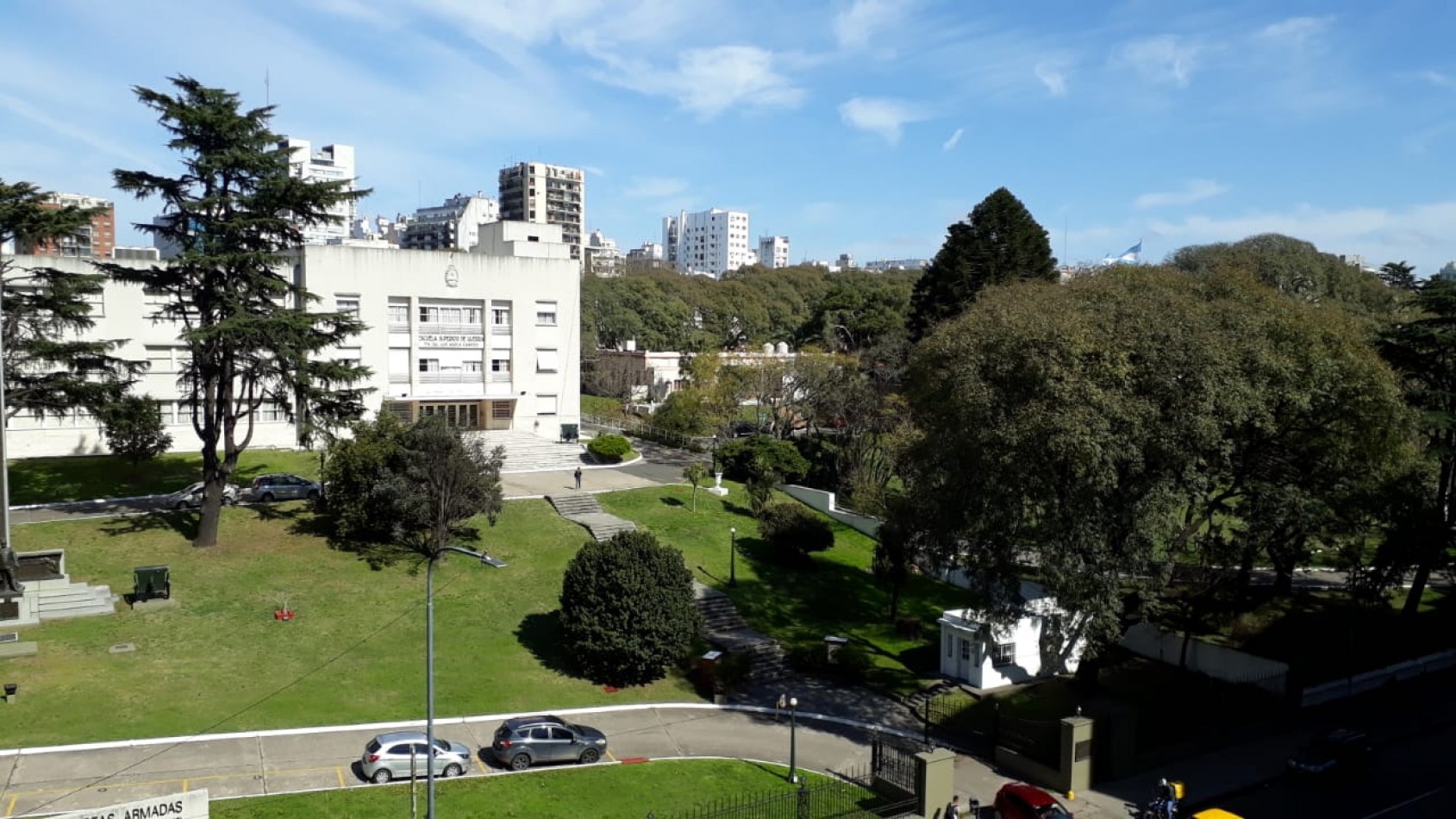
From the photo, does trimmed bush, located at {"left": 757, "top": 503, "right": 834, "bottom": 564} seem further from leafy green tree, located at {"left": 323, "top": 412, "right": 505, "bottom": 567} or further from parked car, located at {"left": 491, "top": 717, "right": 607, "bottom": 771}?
parked car, located at {"left": 491, "top": 717, "right": 607, "bottom": 771}

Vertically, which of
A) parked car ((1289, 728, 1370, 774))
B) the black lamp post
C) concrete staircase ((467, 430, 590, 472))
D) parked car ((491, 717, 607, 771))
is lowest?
parked car ((1289, 728, 1370, 774))

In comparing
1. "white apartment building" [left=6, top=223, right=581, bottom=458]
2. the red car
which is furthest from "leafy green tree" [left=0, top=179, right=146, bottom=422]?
the red car

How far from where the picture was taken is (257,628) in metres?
29.3

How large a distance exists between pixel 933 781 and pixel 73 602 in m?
26.1

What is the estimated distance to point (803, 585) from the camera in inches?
1539

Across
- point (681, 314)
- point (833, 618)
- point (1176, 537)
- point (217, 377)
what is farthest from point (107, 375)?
point (681, 314)

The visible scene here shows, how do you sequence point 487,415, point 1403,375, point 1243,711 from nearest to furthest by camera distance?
1. point 1243,711
2. point 1403,375
3. point 487,415

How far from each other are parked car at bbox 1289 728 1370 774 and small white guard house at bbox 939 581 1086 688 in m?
6.97

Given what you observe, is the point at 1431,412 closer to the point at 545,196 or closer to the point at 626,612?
the point at 626,612

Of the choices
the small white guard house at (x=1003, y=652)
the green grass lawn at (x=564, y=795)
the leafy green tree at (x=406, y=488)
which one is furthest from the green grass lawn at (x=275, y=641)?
the small white guard house at (x=1003, y=652)

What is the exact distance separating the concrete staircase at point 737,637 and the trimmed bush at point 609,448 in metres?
17.6

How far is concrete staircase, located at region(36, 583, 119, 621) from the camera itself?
28891 mm

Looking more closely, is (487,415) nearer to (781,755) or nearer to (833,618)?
(833,618)

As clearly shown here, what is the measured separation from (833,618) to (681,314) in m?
77.5
